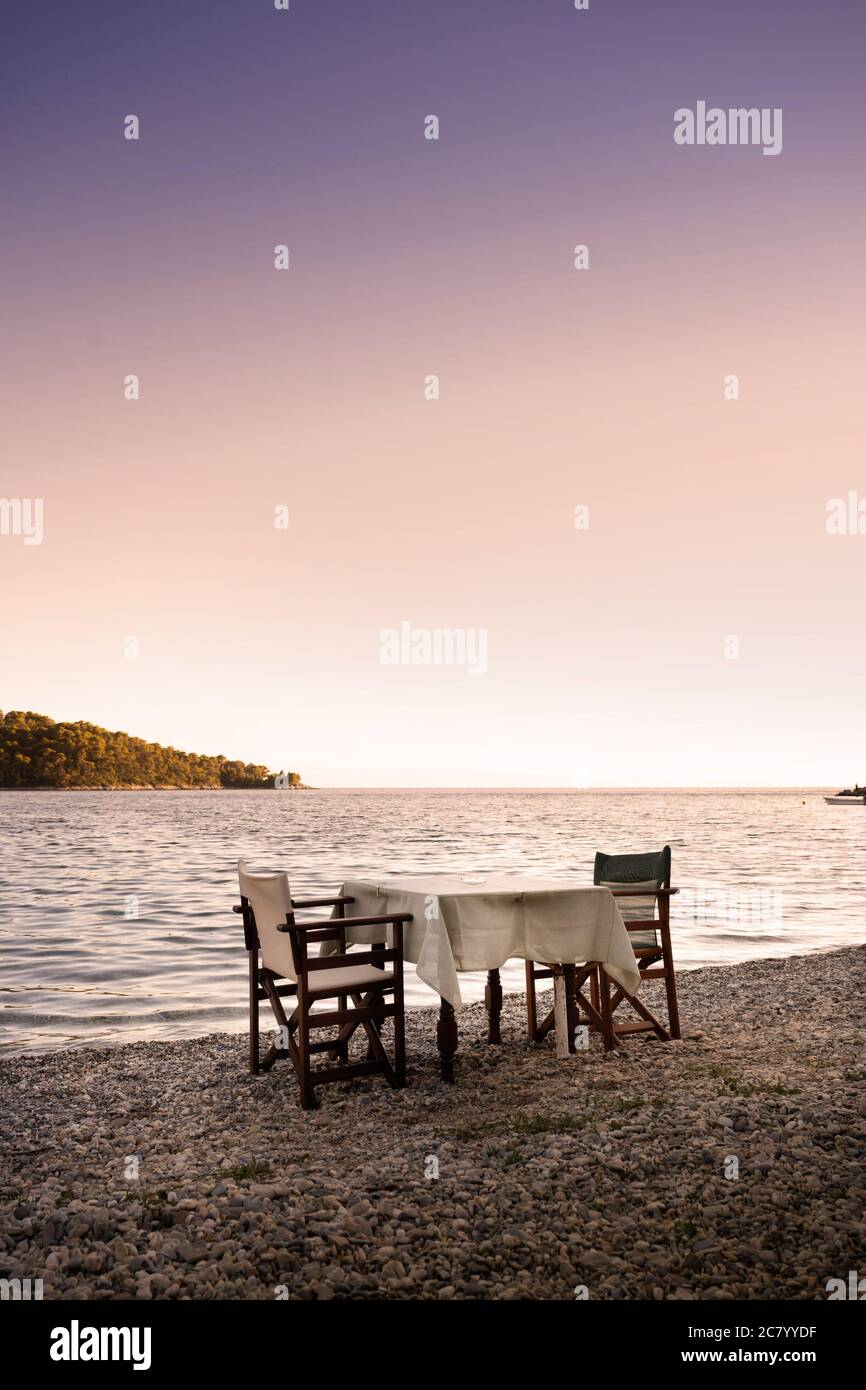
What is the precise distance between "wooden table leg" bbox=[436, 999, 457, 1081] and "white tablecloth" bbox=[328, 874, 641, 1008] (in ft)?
0.68

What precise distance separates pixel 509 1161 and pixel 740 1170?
0.98 metres

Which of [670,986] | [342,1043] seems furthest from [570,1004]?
[342,1043]

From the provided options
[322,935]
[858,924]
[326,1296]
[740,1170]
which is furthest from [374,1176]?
[858,924]

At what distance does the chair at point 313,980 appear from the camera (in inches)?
213

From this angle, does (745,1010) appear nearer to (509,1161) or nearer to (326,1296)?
(509,1161)

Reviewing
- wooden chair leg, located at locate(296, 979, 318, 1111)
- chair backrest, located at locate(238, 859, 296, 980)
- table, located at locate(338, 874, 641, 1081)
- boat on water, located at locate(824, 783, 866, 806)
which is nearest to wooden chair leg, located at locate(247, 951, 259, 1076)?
chair backrest, located at locate(238, 859, 296, 980)

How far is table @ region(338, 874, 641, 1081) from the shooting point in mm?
5625

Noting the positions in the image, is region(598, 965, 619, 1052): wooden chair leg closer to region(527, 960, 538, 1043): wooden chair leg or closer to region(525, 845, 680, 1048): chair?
region(525, 845, 680, 1048): chair

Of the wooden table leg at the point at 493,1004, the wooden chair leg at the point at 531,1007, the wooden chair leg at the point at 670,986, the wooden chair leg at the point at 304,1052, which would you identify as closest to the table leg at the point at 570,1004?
Result: the wooden chair leg at the point at 531,1007

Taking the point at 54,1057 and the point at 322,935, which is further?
the point at 54,1057

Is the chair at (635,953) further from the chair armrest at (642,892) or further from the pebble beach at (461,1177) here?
the pebble beach at (461,1177)

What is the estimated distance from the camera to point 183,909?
16.0 meters

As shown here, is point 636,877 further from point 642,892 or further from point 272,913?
point 272,913
